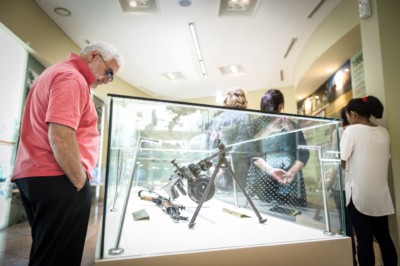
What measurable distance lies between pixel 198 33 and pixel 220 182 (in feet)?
12.1

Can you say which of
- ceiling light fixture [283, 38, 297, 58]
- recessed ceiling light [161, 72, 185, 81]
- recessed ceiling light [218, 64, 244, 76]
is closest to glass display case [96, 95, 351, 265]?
ceiling light fixture [283, 38, 297, 58]

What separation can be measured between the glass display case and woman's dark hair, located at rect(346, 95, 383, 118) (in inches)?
25.1

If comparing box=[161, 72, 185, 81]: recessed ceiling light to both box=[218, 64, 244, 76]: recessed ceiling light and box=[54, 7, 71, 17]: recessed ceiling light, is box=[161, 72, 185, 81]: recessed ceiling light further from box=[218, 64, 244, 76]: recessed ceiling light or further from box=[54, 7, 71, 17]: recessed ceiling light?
box=[54, 7, 71, 17]: recessed ceiling light

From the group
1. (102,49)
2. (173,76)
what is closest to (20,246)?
(102,49)

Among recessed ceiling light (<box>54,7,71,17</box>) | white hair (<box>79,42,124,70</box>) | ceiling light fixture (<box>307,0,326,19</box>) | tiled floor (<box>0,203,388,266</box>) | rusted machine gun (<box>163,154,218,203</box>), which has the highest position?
recessed ceiling light (<box>54,7,71,17</box>)

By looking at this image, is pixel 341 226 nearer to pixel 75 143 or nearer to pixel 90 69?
pixel 75 143

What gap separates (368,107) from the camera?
Result: 1.87 meters

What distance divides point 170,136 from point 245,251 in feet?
2.96

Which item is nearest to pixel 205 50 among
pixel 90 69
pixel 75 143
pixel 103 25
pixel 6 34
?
pixel 103 25

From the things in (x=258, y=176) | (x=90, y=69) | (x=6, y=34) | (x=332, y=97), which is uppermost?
(x=6, y=34)

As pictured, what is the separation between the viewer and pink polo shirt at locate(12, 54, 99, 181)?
0.94 metres

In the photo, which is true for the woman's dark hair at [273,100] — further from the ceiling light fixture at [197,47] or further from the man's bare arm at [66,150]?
the ceiling light fixture at [197,47]

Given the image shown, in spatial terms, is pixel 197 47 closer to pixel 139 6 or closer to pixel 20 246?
pixel 139 6

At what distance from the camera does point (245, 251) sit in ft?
3.55
